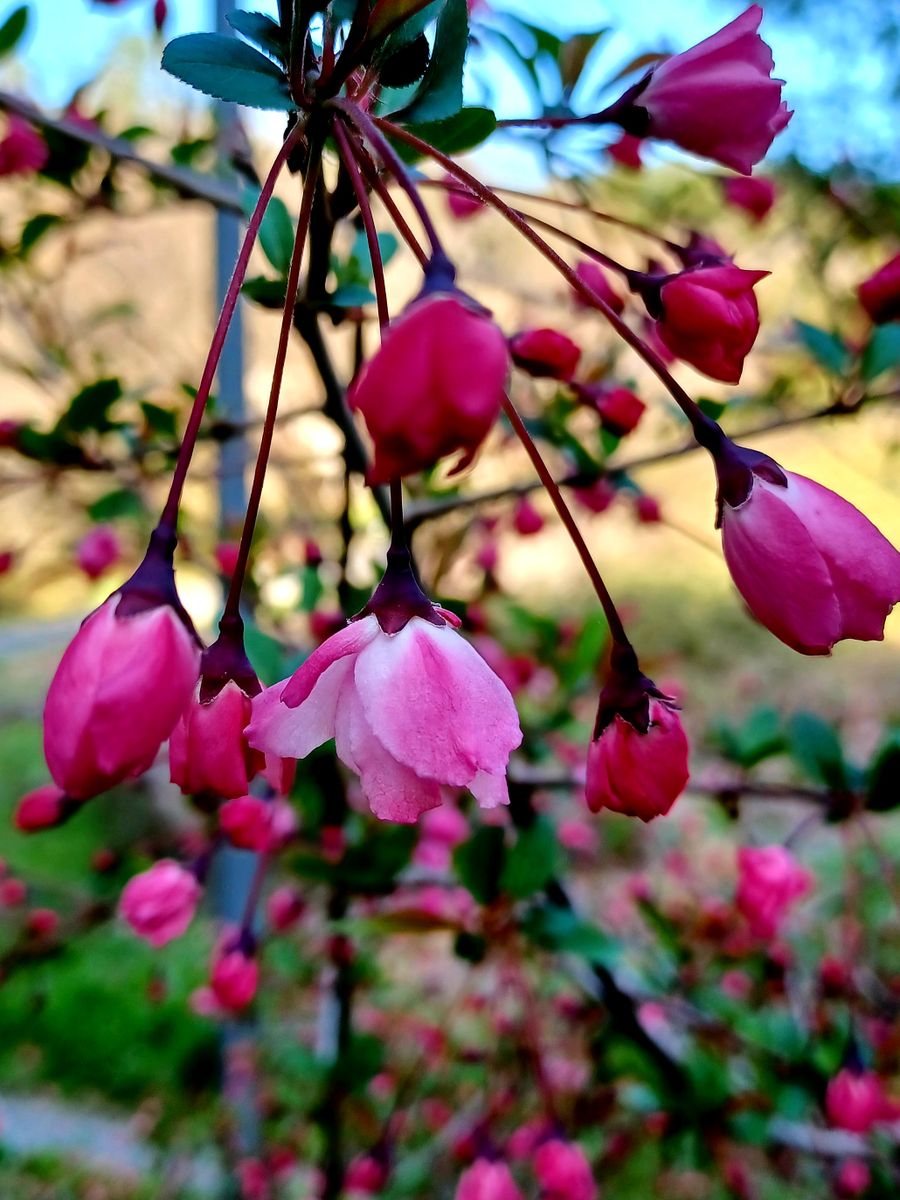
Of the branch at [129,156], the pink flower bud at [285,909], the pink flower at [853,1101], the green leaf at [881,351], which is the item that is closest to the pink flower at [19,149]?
the branch at [129,156]

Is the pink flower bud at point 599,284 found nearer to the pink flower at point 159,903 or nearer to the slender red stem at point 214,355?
the slender red stem at point 214,355

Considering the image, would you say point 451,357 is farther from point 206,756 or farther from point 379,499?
point 379,499

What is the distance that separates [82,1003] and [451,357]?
6.06 feet

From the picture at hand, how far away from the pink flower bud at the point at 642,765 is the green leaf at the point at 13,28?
699 millimetres

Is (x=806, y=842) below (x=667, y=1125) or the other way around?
below

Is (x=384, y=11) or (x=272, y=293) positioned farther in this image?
(x=272, y=293)

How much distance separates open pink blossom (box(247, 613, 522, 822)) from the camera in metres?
0.27

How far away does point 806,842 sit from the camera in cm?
231

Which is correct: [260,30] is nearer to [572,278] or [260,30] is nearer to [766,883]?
[572,278]

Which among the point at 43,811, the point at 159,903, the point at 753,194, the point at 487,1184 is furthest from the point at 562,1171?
the point at 753,194

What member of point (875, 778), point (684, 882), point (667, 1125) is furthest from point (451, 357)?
point (684, 882)

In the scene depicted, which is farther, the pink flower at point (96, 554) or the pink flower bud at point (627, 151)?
the pink flower at point (96, 554)

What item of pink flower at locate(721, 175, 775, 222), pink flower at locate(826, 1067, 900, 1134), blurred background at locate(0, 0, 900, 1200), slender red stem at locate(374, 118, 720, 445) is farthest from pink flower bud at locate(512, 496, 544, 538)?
slender red stem at locate(374, 118, 720, 445)

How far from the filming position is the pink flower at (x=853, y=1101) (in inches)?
24.6
